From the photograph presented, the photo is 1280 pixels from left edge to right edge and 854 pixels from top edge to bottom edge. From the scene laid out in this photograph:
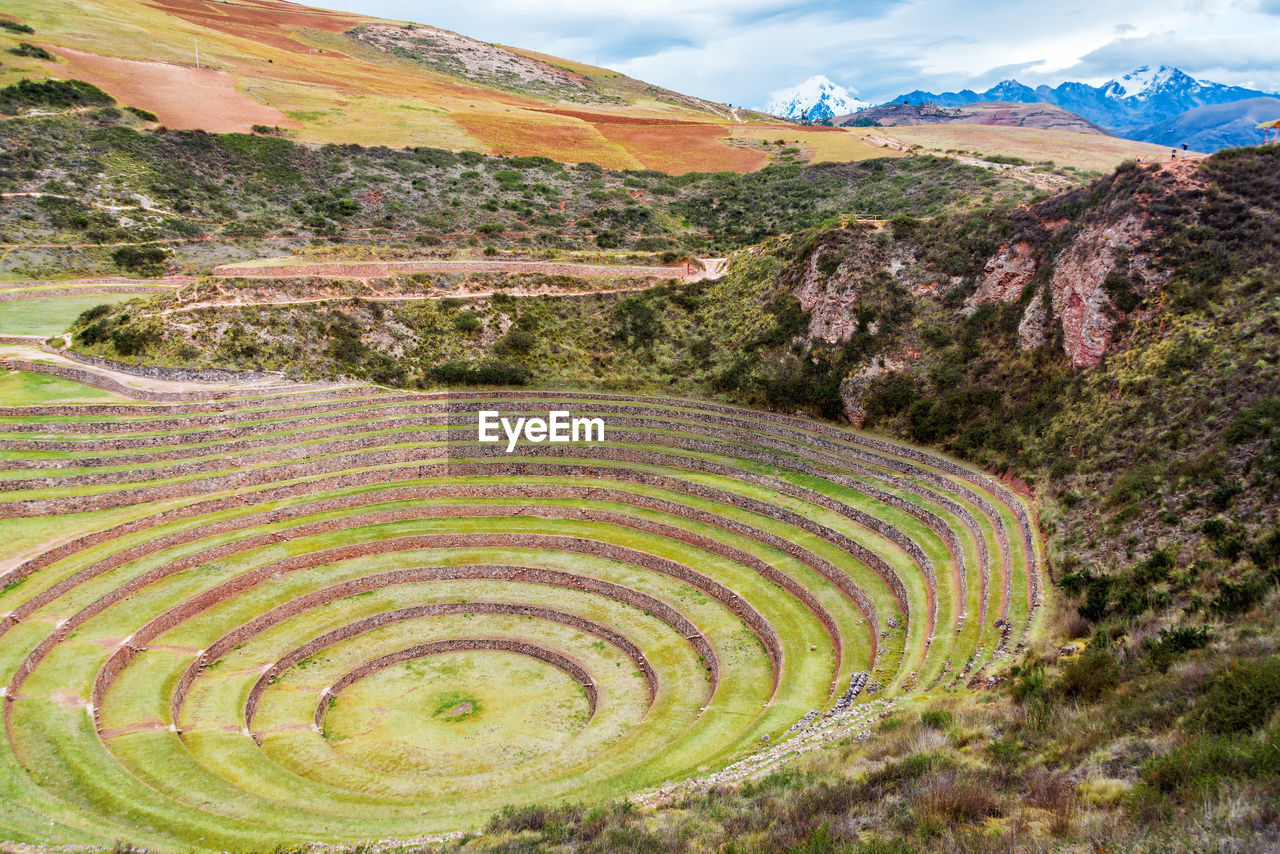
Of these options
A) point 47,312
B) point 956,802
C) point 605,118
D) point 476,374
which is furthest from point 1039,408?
point 605,118

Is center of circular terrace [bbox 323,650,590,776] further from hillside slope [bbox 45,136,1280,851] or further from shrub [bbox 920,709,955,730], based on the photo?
shrub [bbox 920,709,955,730]

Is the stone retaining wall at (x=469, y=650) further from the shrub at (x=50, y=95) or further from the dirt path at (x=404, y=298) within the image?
the shrub at (x=50, y=95)

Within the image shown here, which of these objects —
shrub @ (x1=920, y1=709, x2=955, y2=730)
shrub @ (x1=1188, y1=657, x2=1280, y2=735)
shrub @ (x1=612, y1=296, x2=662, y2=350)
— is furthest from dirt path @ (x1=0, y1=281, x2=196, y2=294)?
shrub @ (x1=1188, y1=657, x2=1280, y2=735)

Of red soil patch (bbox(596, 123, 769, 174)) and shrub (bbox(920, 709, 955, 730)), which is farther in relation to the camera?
red soil patch (bbox(596, 123, 769, 174))

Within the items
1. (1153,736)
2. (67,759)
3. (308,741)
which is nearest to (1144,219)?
(1153,736)

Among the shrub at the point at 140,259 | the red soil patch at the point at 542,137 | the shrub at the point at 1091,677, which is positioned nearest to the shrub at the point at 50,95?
the shrub at the point at 140,259

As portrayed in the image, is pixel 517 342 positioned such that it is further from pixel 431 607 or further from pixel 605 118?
pixel 605 118

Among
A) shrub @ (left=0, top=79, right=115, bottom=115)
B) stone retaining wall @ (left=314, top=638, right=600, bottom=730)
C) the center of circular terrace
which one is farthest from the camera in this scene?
shrub @ (left=0, top=79, right=115, bottom=115)

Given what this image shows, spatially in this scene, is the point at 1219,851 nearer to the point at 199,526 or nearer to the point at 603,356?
the point at 199,526
